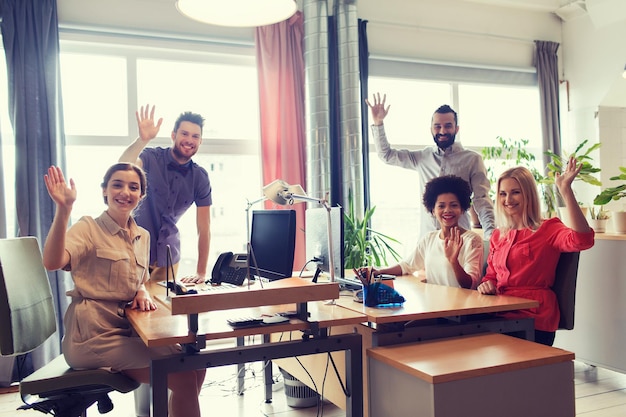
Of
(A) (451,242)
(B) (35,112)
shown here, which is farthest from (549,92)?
(B) (35,112)

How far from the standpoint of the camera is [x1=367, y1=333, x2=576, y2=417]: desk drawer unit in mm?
1721

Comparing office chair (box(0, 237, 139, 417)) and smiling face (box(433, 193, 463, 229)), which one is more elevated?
smiling face (box(433, 193, 463, 229))

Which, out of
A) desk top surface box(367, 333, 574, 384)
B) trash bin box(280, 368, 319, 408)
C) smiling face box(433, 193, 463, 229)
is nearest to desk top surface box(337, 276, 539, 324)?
desk top surface box(367, 333, 574, 384)

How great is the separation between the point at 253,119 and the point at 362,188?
1.08 metres

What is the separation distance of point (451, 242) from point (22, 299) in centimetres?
181

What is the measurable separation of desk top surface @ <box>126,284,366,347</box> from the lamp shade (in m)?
1.27

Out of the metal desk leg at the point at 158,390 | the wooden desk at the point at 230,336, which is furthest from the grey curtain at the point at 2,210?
the metal desk leg at the point at 158,390

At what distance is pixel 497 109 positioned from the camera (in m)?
5.83

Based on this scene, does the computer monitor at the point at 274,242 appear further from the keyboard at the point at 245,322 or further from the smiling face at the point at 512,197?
the smiling face at the point at 512,197

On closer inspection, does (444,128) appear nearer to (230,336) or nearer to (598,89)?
(230,336)

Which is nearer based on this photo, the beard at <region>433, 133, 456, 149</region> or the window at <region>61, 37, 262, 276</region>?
the beard at <region>433, 133, 456, 149</region>

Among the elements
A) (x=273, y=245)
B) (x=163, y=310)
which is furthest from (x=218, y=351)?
(x=273, y=245)

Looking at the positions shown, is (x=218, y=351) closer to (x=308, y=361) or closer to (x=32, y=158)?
(x=308, y=361)

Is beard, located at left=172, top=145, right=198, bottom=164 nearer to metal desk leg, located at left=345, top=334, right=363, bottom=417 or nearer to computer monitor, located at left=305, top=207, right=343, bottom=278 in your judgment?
computer monitor, located at left=305, top=207, right=343, bottom=278
